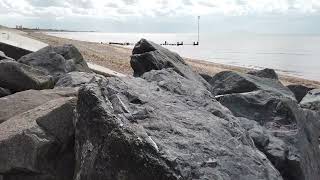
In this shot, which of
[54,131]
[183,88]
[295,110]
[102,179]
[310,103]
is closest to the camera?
[102,179]

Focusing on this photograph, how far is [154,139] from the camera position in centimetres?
525

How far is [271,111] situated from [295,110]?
0.47m

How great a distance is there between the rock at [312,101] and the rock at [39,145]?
854 cm

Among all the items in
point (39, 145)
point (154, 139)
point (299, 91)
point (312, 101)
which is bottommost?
point (299, 91)

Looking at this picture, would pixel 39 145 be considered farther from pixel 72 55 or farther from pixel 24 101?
pixel 72 55

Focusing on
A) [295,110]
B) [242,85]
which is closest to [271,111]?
[295,110]

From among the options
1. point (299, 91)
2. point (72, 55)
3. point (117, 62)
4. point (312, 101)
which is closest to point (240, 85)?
point (312, 101)

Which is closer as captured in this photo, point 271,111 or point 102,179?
point 102,179

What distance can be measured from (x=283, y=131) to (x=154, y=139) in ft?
11.2

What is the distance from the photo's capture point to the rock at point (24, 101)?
7.16 m

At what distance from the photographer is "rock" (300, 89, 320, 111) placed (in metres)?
13.2

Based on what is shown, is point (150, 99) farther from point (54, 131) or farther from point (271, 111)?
point (271, 111)

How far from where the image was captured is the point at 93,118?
5.47 metres

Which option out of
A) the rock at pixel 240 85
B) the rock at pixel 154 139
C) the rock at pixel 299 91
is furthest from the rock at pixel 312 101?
the rock at pixel 154 139
